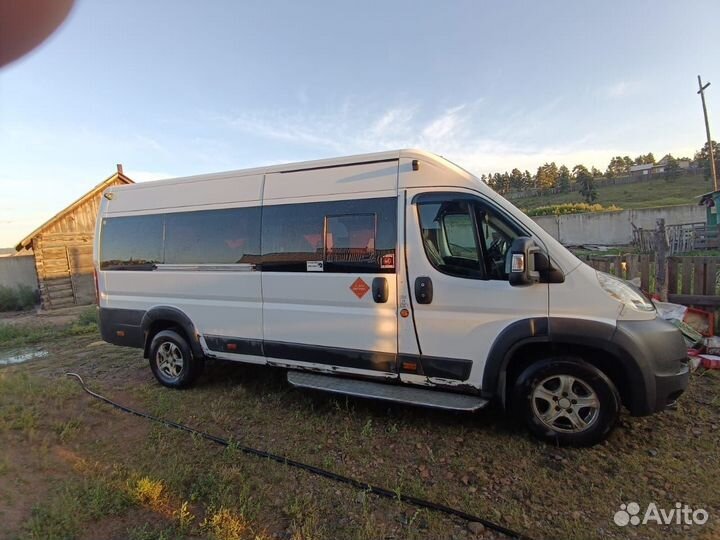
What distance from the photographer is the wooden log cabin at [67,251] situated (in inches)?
623

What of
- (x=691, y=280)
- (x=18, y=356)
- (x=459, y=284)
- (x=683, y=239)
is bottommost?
(x=18, y=356)

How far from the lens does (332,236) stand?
3.94 meters

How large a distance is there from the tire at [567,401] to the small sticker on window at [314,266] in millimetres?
2128

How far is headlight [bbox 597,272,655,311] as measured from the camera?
3.13 m

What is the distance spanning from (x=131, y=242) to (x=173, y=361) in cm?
169

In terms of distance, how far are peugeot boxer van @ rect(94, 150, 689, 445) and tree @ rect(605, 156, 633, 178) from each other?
79094 mm

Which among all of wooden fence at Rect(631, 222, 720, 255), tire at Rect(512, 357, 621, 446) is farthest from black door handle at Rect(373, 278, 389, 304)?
wooden fence at Rect(631, 222, 720, 255)

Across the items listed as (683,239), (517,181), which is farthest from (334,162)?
(517,181)

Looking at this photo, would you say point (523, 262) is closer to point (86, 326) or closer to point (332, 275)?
point (332, 275)

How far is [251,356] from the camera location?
4523 millimetres

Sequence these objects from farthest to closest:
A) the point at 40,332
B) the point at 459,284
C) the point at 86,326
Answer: the point at 40,332
the point at 86,326
the point at 459,284

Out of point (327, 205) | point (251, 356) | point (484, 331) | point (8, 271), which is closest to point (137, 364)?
point (251, 356)

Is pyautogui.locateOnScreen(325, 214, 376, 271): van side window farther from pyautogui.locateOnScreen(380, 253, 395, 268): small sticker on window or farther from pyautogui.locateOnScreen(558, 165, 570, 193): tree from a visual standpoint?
pyautogui.locateOnScreen(558, 165, 570, 193): tree

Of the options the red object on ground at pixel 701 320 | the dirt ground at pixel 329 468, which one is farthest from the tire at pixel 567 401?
the red object on ground at pixel 701 320
